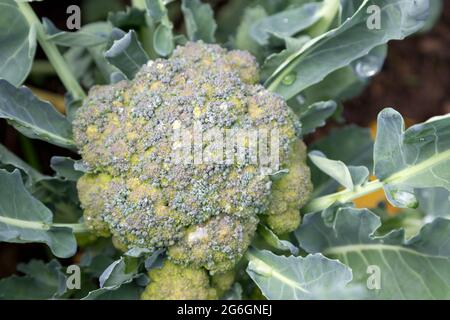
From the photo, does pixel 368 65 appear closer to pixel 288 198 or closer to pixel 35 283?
pixel 288 198

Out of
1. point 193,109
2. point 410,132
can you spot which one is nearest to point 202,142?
point 193,109

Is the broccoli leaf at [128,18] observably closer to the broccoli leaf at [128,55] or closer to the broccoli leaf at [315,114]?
the broccoli leaf at [128,55]

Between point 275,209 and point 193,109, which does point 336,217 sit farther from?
point 193,109

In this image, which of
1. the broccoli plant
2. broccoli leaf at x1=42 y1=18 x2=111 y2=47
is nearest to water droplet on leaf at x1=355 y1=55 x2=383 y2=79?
the broccoli plant

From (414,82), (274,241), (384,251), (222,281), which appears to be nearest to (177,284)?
(222,281)

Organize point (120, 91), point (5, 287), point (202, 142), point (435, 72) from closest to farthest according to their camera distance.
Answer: point (202, 142) < point (120, 91) < point (5, 287) < point (435, 72)

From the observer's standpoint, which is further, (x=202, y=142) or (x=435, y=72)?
(x=435, y=72)

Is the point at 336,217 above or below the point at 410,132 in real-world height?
below
